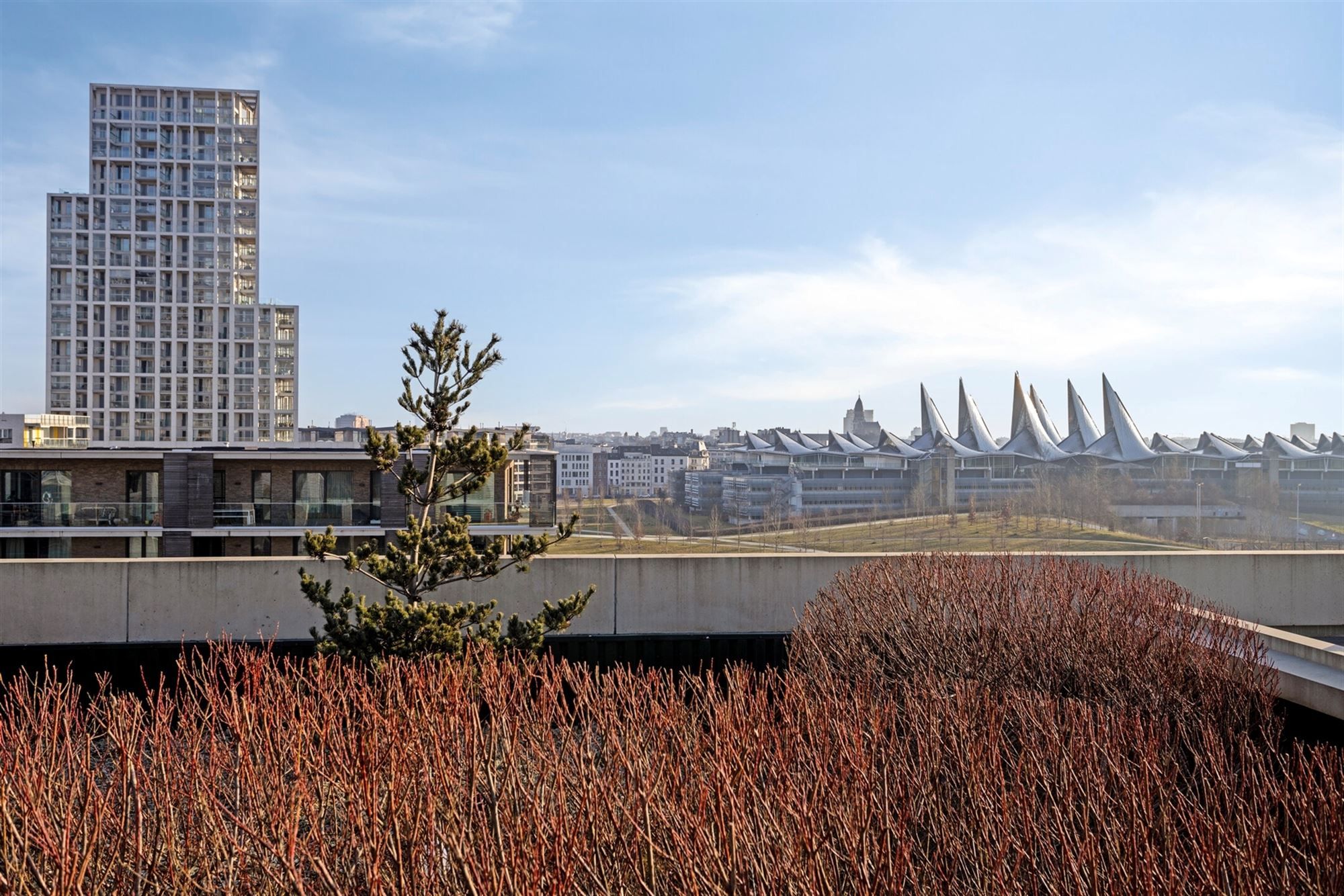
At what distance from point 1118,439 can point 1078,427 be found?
47.7ft

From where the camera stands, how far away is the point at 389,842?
12.1 feet

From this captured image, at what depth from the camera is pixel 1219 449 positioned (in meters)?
95.2

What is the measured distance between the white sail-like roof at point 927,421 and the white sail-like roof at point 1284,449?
43.7 metres

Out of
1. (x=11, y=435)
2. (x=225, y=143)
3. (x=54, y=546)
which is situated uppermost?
(x=225, y=143)

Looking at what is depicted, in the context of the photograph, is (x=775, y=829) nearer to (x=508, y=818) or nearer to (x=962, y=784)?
(x=508, y=818)

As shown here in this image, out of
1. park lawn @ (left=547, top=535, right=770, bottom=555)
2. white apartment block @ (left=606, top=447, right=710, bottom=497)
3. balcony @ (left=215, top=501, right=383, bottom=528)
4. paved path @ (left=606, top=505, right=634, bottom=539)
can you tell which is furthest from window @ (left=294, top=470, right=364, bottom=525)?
white apartment block @ (left=606, top=447, right=710, bottom=497)

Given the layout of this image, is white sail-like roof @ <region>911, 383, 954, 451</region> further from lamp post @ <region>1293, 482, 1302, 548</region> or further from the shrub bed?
the shrub bed

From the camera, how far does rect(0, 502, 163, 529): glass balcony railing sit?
1179 inches

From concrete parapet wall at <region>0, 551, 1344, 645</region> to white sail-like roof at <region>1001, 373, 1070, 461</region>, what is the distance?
107119mm

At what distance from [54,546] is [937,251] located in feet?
98.0

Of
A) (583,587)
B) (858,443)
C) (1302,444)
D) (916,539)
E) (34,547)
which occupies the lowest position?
(916,539)

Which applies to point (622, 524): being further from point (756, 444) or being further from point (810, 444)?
point (756, 444)

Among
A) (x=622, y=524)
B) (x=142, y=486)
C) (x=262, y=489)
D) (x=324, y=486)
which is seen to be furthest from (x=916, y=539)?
(x=142, y=486)

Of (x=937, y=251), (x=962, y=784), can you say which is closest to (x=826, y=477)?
(x=937, y=251)
